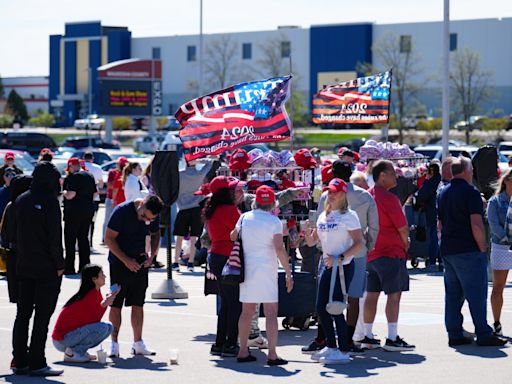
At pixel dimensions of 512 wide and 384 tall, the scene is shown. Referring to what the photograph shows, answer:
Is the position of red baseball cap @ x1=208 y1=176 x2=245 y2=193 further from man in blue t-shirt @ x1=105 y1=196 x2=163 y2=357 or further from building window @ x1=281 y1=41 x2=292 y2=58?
building window @ x1=281 y1=41 x2=292 y2=58

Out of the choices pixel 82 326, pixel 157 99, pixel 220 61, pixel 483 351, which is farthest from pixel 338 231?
pixel 220 61

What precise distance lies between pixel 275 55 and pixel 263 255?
82.2 metres

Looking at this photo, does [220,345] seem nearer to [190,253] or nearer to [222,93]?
[222,93]

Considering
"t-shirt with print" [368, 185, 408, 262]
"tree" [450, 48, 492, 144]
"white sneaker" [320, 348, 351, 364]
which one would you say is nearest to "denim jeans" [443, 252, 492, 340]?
"t-shirt with print" [368, 185, 408, 262]

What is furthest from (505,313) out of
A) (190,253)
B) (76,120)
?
(76,120)

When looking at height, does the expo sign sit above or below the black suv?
above

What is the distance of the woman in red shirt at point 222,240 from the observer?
11477 mm

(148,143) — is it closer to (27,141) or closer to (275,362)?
(27,141)

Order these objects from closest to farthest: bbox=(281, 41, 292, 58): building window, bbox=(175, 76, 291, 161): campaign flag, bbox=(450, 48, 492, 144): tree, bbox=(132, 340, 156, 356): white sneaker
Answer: bbox=(132, 340, 156, 356): white sneaker → bbox=(175, 76, 291, 161): campaign flag → bbox=(450, 48, 492, 144): tree → bbox=(281, 41, 292, 58): building window

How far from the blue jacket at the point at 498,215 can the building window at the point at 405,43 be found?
72688mm

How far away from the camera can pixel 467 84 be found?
78.6 metres

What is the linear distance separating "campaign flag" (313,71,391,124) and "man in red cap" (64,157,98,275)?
618 centimetres

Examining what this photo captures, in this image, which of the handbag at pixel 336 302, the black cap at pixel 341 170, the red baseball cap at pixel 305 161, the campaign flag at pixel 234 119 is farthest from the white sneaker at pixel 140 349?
the campaign flag at pixel 234 119

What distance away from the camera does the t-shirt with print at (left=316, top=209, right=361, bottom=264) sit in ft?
35.7
